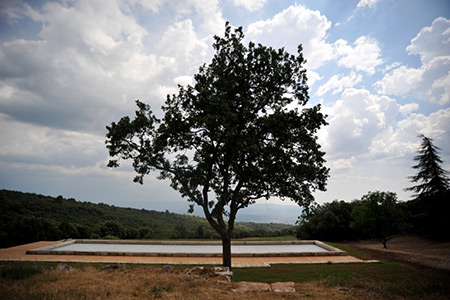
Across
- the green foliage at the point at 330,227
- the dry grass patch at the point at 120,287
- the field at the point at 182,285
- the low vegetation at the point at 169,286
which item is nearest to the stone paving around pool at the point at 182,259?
the field at the point at 182,285

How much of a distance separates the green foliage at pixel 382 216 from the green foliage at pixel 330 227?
517 cm

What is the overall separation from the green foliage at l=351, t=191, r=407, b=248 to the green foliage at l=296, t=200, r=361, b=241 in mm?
5173

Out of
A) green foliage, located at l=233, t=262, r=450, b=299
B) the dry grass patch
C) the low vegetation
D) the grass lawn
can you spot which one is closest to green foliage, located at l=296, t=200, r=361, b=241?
the grass lawn

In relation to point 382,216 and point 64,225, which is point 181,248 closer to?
point 64,225

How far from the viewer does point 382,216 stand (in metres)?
20.1

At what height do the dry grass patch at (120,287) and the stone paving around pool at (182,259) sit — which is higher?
the dry grass patch at (120,287)

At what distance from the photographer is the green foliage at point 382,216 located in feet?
66.1

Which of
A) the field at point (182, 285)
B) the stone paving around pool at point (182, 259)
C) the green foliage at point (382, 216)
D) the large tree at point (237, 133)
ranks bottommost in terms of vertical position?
the stone paving around pool at point (182, 259)

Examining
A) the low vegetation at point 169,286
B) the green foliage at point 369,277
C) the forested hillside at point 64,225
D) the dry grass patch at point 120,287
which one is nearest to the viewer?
the dry grass patch at point 120,287

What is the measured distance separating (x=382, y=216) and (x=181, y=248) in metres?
16.3

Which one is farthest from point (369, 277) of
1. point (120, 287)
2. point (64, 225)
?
point (64, 225)

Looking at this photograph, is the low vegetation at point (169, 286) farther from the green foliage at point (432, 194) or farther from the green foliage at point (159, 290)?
the green foliage at point (432, 194)

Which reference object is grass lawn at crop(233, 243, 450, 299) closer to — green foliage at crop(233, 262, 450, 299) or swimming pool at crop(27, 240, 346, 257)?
green foliage at crop(233, 262, 450, 299)

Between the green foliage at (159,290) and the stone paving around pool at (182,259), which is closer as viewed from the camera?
the green foliage at (159,290)
